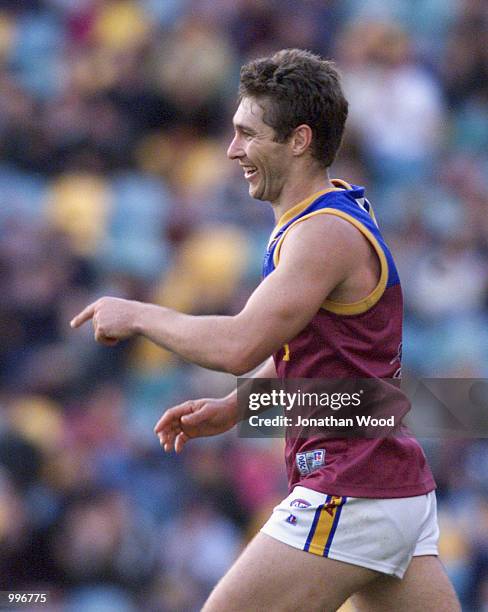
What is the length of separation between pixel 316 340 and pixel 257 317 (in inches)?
10.4

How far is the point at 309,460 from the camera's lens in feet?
11.4

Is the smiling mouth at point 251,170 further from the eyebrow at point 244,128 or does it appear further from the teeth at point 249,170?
the eyebrow at point 244,128

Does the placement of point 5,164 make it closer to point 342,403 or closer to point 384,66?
point 384,66

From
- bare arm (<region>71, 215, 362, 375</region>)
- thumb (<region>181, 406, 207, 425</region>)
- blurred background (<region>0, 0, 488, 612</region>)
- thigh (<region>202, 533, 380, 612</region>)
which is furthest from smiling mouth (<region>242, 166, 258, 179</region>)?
blurred background (<region>0, 0, 488, 612</region>)

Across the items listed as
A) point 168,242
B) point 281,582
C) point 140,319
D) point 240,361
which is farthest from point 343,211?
point 168,242

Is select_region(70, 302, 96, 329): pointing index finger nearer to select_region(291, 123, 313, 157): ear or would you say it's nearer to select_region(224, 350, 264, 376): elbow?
select_region(224, 350, 264, 376): elbow

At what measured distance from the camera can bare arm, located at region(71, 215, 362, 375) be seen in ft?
10.6

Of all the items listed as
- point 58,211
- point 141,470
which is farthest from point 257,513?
point 58,211

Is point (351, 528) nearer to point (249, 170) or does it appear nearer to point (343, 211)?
point (343, 211)

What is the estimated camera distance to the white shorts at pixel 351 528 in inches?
132

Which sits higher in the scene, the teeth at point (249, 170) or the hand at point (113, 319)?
the teeth at point (249, 170)

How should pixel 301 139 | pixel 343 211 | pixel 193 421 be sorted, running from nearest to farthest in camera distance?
pixel 343 211, pixel 301 139, pixel 193 421

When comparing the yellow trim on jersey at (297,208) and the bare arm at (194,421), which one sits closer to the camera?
the yellow trim on jersey at (297,208)

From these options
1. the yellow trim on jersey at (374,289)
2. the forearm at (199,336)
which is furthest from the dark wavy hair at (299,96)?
the forearm at (199,336)
